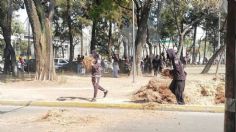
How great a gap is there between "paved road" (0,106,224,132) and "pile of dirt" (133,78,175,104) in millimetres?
1263

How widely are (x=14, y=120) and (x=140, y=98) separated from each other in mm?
5200

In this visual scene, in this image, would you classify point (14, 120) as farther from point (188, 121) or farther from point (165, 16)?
point (165, 16)

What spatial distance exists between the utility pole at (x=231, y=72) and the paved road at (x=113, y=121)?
231 inches

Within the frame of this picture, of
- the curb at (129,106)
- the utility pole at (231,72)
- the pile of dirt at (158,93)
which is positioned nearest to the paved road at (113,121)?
the curb at (129,106)

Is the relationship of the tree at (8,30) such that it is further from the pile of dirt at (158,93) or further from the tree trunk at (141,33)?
the pile of dirt at (158,93)

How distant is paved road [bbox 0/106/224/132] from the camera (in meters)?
11.3

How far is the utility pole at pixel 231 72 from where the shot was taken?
535 cm

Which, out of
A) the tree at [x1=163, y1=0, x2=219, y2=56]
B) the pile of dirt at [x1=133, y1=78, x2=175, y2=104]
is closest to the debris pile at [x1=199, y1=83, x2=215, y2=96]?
the pile of dirt at [x1=133, y1=78, x2=175, y2=104]

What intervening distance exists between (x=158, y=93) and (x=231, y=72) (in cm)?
1079

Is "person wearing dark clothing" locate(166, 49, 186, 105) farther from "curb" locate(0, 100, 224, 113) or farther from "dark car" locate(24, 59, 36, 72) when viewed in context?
"dark car" locate(24, 59, 36, 72)

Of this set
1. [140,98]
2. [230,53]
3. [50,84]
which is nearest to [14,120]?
[140,98]

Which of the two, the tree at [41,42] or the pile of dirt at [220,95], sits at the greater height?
the tree at [41,42]

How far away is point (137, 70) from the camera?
31.5 metres

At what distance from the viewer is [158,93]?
16.1 meters
